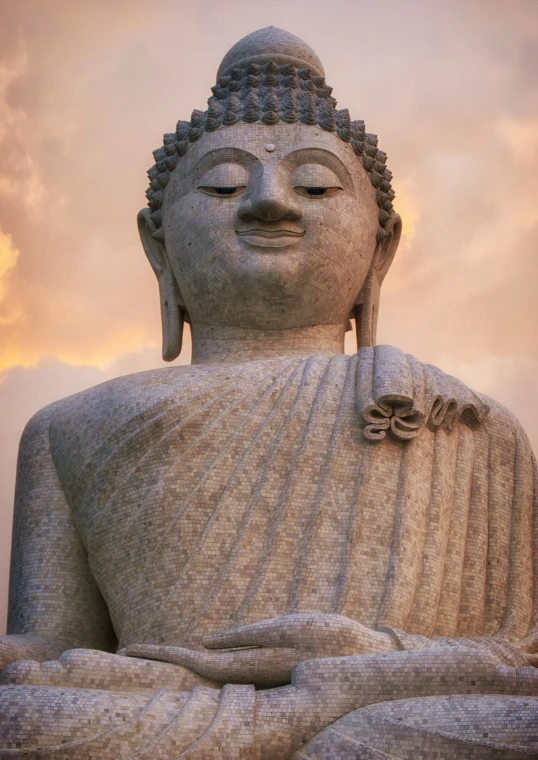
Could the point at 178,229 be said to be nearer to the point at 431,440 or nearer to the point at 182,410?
the point at 182,410

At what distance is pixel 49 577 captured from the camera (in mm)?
10141

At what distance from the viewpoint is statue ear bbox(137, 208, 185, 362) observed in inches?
468

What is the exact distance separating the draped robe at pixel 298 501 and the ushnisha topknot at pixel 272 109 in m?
2.12

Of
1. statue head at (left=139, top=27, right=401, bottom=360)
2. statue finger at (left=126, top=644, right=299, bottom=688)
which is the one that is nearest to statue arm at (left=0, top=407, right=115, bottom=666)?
statue finger at (left=126, top=644, right=299, bottom=688)

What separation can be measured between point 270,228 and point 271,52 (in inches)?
81.1

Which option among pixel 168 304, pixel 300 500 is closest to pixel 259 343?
pixel 168 304

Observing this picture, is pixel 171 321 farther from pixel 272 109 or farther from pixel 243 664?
pixel 243 664

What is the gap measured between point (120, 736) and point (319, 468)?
2825 mm

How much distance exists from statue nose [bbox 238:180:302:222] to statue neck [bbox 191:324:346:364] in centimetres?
94

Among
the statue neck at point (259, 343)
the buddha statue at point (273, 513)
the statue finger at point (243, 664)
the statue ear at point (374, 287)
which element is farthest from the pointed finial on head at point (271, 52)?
the statue finger at point (243, 664)

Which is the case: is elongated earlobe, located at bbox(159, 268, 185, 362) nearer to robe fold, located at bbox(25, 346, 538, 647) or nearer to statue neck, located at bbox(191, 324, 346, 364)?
statue neck, located at bbox(191, 324, 346, 364)

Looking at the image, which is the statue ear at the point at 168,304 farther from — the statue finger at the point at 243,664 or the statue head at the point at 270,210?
the statue finger at the point at 243,664

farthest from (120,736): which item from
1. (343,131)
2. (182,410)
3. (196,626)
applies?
(343,131)

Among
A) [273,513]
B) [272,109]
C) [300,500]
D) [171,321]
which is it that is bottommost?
[273,513]
